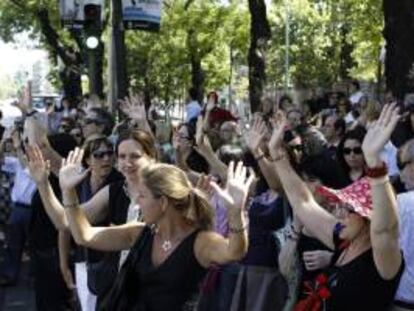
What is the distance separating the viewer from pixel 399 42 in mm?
15289

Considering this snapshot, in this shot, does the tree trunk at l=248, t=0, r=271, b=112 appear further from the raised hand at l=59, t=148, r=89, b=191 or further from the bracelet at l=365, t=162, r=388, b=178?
the bracelet at l=365, t=162, r=388, b=178

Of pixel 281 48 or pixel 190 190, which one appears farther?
pixel 281 48

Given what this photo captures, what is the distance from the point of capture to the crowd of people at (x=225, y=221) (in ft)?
13.5

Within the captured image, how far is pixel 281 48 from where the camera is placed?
62.4 metres

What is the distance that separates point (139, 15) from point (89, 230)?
15699mm

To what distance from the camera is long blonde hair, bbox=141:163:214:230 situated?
4.29 metres

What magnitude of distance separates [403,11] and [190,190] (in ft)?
38.2

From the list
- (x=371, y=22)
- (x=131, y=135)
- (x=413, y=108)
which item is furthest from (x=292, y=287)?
(x=371, y=22)

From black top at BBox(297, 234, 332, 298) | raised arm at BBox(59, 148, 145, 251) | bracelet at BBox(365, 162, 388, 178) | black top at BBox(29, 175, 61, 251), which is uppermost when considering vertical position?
bracelet at BBox(365, 162, 388, 178)

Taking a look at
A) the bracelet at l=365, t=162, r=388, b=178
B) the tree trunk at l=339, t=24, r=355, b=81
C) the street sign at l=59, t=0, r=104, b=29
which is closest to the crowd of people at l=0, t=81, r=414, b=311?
the bracelet at l=365, t=162, r=388, b=178

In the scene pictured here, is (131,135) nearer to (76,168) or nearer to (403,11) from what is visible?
(76,168)

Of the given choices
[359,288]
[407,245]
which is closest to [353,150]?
[407,245]

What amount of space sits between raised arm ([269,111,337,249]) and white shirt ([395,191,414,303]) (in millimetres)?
371

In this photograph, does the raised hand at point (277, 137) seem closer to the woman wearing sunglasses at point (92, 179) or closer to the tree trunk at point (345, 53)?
the woman wearing sunglasses at point (92, 179)
